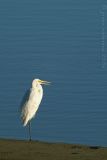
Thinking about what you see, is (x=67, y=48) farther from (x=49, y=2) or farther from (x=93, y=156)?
(x=93, y=156)

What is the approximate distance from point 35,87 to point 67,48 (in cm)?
1691

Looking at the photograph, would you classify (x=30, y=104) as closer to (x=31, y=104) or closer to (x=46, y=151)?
(x=31, y=104)

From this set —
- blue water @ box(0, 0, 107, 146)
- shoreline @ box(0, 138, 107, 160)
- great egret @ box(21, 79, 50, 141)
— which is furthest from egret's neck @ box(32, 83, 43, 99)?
blue water @ box(0, 0, 107, 146)

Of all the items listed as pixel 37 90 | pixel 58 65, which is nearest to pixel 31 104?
pixel 37 90

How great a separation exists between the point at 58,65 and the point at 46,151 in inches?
672

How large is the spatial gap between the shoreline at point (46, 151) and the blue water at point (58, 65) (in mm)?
6792

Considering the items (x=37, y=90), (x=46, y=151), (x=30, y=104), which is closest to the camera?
(x=46, y=151)

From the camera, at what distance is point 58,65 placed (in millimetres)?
28562

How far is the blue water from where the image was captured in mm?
21516

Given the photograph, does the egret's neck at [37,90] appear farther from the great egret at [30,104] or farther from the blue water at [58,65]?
the blue water at [58,65]

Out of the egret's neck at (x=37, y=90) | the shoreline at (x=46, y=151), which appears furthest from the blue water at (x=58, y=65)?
the shoreline at (x=46, y=151)

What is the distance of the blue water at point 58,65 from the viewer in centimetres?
2152

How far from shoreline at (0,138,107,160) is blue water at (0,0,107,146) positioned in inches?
267

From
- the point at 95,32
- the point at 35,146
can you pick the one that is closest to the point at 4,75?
the point at 95,32
